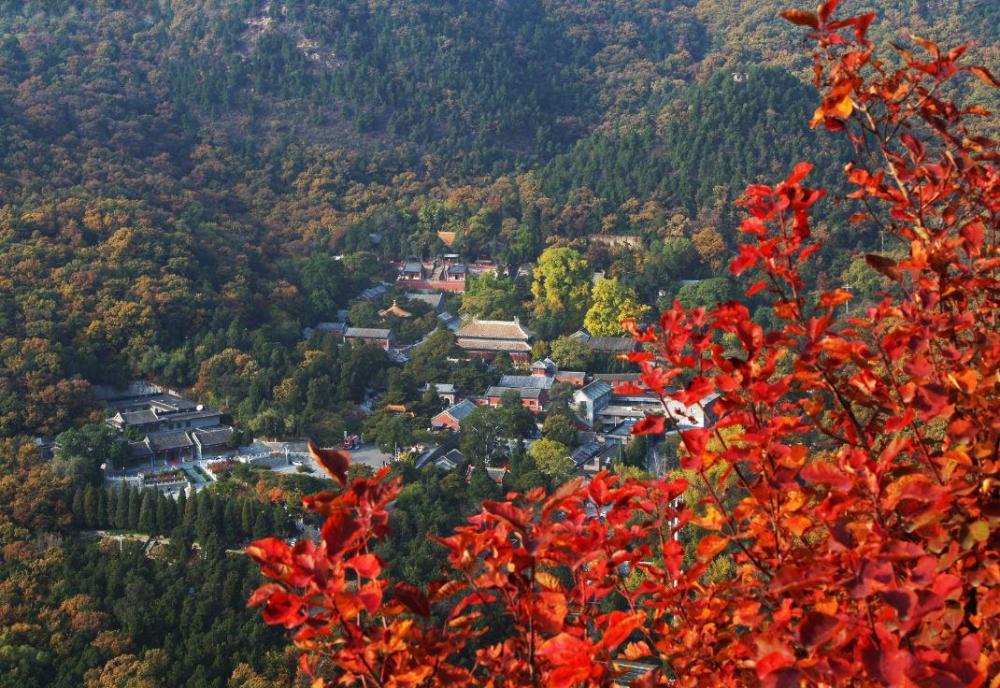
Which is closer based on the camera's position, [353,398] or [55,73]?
[353,398]

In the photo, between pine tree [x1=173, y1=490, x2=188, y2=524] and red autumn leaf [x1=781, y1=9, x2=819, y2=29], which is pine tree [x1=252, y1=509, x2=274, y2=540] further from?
red autumn leaf [x1=781, y1=9, x2=819, y2=29]

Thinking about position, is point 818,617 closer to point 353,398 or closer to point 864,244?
point 353,398

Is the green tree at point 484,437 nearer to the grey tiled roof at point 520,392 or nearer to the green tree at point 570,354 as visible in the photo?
the grey tiled roof at point 520,392

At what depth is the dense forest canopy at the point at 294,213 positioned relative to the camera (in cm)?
851

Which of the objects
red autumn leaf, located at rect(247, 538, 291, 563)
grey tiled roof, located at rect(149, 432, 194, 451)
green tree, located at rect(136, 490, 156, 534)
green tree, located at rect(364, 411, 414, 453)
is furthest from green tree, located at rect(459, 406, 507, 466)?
red autumn leaf, located at rect(247, 538, 291, 563)

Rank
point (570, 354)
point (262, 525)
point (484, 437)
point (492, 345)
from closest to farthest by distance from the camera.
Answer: point (262, 525), point (484, 437), point (570, 354), point (492, 345)

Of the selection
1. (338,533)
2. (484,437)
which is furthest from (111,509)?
(338,533)

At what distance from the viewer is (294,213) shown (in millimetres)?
21797

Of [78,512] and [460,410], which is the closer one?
[78,512]

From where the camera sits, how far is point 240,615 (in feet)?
24.6

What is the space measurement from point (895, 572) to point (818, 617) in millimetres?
329

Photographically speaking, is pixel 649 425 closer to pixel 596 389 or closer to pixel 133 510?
pixel 133 510

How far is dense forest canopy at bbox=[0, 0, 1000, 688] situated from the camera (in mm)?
8508

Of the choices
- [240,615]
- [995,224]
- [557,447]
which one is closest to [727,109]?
[557,447]
